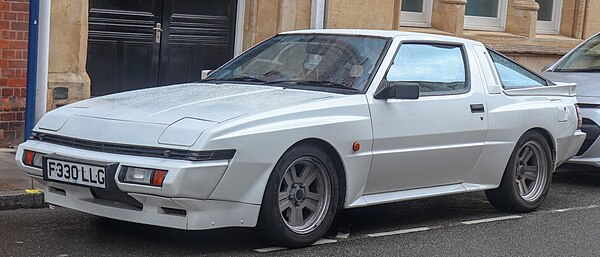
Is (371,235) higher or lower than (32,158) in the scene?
lower

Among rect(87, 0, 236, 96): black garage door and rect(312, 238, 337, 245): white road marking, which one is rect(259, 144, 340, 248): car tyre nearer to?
rect(312, 238, 337, 245): white road marking

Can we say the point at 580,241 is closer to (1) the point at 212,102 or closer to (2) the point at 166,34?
(1) the point at 212,102

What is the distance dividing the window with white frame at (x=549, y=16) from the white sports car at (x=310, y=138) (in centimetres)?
860

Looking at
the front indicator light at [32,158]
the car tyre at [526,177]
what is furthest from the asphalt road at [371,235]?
the front indicator light at [32,158]

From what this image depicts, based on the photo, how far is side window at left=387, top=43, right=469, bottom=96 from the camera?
289 inches

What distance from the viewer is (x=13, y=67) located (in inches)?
406

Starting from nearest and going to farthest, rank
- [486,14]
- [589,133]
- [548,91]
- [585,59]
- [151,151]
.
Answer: [151,151] → [548,91] → [589,133] → [585,59] → [486,14]

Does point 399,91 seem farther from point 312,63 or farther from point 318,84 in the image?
point 312,63

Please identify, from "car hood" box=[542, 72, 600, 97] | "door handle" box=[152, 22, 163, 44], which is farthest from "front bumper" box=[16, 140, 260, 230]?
"door handle" box=[152, 22, 163, 44]

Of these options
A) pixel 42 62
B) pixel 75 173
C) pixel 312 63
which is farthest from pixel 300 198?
pixel 42 62

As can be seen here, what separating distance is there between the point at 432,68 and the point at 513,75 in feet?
3.48

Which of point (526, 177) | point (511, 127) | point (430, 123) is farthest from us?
point (526, 177)

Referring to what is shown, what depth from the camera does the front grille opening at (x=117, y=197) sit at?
5996 mm

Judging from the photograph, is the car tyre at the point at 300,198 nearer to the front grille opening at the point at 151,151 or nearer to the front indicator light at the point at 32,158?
the front grille opening at the point at 151,151
